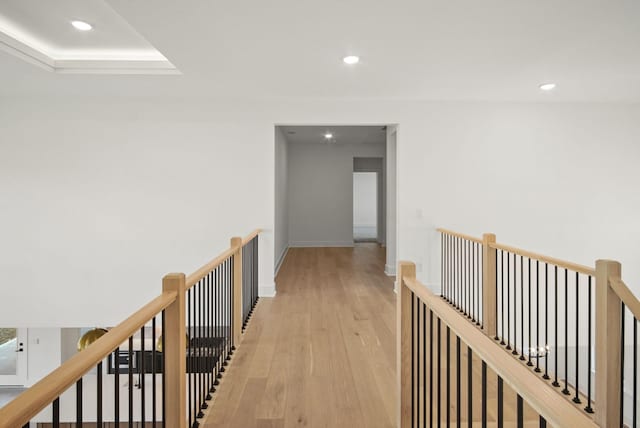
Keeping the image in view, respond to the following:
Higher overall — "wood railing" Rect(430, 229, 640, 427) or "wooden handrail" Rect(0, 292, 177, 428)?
"wooden handrail" Rect(0, 292, 177, 428)

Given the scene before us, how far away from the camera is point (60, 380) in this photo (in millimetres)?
930

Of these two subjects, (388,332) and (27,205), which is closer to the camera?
(388,332)

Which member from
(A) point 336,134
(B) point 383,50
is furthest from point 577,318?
(A) point 336,134

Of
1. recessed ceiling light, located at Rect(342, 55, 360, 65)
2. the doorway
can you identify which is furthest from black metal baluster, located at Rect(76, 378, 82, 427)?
the doorway

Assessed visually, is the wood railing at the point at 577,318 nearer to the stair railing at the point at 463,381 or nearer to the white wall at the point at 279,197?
the stair railing at the point at 463,381

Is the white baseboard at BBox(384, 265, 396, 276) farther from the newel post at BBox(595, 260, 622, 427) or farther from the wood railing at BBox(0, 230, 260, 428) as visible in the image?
the newel post at BBox(595, 260, 622, 427)

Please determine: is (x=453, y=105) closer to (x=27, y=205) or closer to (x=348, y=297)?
(x=348, y=297)

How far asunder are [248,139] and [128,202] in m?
1.73

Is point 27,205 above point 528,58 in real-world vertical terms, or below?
below

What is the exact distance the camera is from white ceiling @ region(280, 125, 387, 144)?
7441mm

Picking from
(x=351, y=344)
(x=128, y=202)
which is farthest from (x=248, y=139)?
(x=351, y=344)

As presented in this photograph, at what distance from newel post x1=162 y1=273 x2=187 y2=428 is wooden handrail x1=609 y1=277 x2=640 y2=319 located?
204 cm

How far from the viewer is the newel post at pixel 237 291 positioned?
134 inches

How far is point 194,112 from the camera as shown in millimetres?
5035
